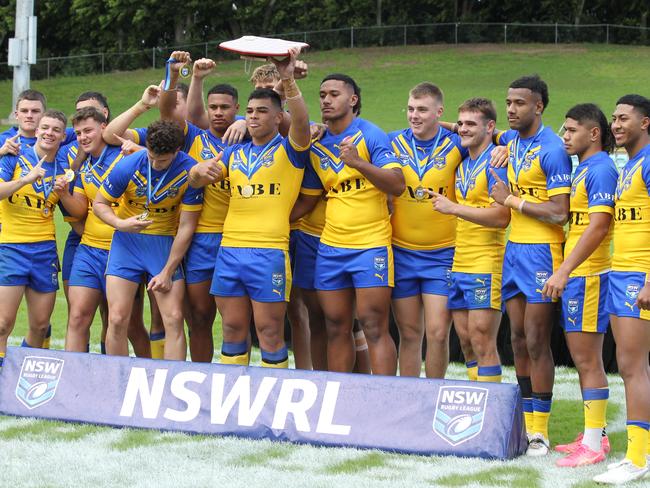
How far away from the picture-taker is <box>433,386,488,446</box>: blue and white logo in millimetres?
6414

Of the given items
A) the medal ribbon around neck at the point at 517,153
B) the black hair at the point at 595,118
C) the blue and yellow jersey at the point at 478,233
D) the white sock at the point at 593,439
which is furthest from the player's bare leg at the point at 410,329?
the black hair at the point at 595,118

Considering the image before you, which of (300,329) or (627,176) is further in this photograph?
(300,329)

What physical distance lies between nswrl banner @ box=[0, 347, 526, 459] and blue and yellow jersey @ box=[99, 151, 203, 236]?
3.77 ft

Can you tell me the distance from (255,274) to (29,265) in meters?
1.96

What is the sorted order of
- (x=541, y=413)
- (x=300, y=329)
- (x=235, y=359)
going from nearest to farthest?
(x=541, y=413) → (x=235, y=359) → (x=300, y=329)

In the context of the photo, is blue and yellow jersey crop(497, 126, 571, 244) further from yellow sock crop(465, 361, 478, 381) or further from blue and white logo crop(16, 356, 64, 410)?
blue and white logo crop(16, 356, 64, 410)

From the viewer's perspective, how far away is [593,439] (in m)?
6.55

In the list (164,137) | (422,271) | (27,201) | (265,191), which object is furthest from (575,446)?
(27,201)

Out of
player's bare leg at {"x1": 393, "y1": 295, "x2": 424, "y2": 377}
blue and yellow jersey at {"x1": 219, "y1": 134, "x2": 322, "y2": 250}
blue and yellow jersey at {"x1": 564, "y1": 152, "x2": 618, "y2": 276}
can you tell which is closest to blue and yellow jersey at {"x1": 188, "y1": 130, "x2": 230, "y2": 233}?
blue and yellow jersey at {"x1": 219, "y1": 134, "x2": 322, "y2": 250}

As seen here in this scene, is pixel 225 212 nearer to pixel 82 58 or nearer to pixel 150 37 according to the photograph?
pixel 82 58

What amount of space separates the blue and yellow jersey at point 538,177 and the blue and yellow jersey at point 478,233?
0.75 feet

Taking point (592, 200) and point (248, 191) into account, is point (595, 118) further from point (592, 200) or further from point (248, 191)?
point (248, 191)

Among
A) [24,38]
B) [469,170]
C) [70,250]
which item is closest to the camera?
[469,170]

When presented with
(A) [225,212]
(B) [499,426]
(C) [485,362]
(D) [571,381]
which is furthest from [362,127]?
(D) [571,381]
